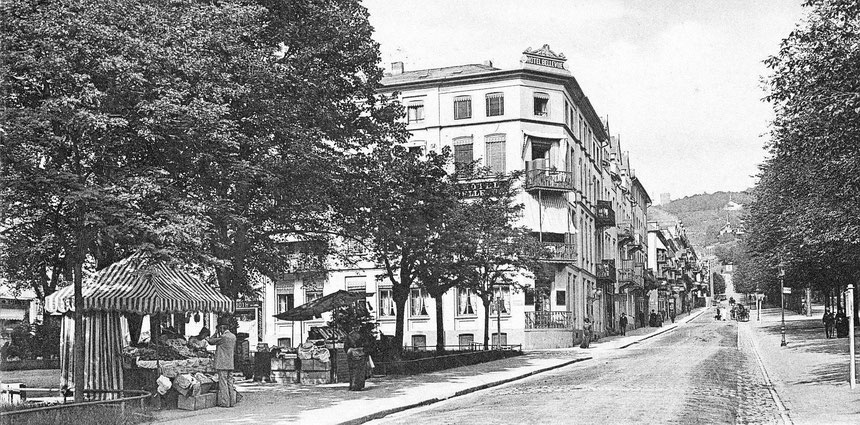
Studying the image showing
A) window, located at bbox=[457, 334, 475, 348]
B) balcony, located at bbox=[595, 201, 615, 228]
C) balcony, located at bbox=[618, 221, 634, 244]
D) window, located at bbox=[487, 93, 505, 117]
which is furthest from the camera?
balcony, located at bbox=[618, 221, 634, 244]

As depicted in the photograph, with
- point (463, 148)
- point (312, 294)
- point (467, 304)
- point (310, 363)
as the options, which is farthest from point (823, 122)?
point (312, 294)

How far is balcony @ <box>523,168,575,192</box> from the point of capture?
175 ft

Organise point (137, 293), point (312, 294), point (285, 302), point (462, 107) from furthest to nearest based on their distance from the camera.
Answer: point (285, 302) < point (312, 294) < point (462, 107) < point (137, 293)

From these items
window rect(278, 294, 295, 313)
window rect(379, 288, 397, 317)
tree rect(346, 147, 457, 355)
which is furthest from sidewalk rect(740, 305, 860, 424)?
window rect(278, 294, 295, 313)

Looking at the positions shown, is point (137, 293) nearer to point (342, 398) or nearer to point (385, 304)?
point (342, 398)

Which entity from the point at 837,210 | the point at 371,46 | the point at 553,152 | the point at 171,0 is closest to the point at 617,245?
the point at 553,152

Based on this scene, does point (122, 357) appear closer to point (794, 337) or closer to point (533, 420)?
point (533, 420)

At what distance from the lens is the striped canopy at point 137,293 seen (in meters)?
16.9

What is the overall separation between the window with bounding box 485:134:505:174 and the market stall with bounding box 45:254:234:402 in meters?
36.2

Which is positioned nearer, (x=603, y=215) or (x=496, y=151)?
(x=496, y=151)

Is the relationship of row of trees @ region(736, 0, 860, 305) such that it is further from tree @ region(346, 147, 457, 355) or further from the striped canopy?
the striped canopy

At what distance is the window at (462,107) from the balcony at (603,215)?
637 inches

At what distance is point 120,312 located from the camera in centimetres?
1803

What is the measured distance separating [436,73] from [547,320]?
54.1 feet
